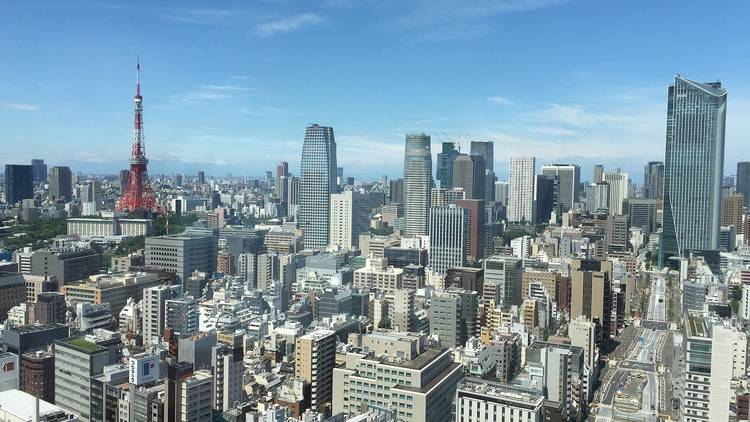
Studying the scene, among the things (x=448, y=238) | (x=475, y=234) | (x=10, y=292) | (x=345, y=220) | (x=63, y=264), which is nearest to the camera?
(x=10, y=292)

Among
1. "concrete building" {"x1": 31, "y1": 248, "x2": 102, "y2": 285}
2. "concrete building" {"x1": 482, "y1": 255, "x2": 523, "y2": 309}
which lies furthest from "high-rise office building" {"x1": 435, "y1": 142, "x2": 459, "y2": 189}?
"concrete building" {"x1": 31, "y1": 248, "x2": 102, "y2": 285}

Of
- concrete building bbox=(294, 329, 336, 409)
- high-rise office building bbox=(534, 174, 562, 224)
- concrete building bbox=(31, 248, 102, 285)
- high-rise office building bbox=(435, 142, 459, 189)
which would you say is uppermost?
high-rise office building bbox=(435, 142, 459, 189)

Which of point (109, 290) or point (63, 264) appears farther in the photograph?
point (63, 264)

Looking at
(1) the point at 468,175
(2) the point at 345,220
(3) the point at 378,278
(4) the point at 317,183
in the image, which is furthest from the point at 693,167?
(4) the point at 317,183

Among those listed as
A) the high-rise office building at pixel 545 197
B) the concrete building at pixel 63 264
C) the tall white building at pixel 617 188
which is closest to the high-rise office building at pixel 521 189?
the high-rise office building at pixel 545 197

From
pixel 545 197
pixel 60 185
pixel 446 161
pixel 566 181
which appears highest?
pixel 446 161

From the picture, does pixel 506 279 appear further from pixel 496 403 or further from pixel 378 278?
pixel 496 403

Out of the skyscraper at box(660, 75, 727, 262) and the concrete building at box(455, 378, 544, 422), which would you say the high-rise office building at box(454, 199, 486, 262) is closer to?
the skyscraper at box(660, 75, 727, 262)
